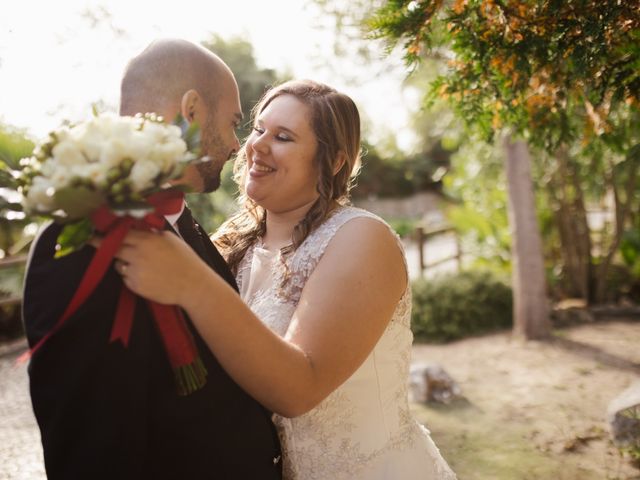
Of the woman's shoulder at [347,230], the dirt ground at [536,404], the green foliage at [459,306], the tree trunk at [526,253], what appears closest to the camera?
the woman's shoulder at [347,230]

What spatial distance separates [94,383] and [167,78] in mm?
975

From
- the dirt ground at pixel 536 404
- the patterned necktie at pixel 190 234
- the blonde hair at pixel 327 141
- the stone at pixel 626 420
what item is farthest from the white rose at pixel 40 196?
the stone at pixel 626 420

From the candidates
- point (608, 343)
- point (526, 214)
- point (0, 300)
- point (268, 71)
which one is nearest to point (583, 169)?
point (526, 214)

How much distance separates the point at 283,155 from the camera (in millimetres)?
2303

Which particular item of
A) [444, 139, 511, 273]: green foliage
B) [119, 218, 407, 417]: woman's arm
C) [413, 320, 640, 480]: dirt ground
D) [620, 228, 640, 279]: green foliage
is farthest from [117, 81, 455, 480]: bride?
[620, 228, 640, 279]: green foliage

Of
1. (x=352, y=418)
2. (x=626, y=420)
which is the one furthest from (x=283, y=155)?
(x=626, y=420)

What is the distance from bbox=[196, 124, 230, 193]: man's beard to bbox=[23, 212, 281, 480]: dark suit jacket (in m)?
0.62

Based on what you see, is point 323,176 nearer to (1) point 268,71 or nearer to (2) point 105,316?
(2) point 105,316

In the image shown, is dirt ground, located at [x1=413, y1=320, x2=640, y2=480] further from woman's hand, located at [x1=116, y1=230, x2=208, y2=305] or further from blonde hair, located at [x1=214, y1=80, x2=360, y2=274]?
woman's hand, located at [x1=116, y1=230, x2=208, y2=305]

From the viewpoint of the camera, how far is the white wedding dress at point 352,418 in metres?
2.14

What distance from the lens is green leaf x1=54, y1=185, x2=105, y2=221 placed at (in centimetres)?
115

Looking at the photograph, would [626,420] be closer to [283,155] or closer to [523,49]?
[523,49]

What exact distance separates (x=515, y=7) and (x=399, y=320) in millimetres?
1303

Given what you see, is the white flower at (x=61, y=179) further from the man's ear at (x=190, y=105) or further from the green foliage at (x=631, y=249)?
the green foliage at (x=631, y=249)
